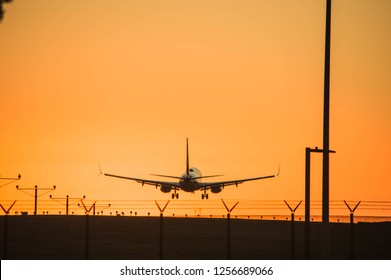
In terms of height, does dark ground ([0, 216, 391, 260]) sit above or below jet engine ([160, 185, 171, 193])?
below

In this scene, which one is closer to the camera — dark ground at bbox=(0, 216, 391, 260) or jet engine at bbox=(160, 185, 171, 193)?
dark ground at bbox=(0, 216, 391, 260)

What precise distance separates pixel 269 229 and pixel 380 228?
1069 centimetres

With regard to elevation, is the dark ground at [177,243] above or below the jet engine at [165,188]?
below

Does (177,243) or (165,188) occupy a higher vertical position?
(165,188)

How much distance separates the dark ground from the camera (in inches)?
2274

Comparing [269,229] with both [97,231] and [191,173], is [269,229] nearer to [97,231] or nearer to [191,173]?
[97,231]

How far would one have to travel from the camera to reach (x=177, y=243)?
6850 cm

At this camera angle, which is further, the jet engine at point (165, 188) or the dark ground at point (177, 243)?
the jet engine at point (165, 188)

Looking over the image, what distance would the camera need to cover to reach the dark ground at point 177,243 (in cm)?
5775

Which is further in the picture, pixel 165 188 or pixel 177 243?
pixel 165 188

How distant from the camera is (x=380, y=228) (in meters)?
92.4
